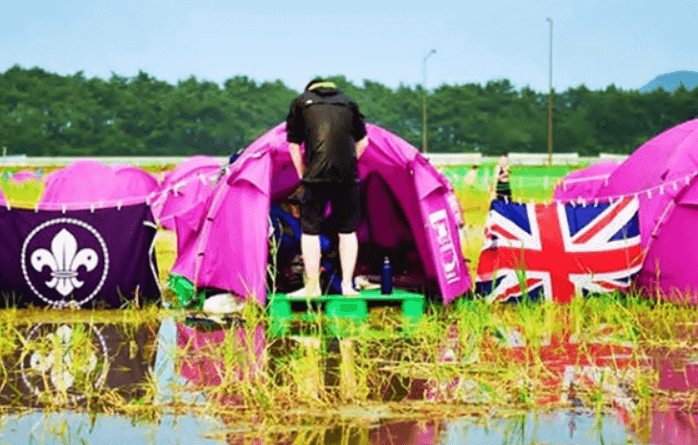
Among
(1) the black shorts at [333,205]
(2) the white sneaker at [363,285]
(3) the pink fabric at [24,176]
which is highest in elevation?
(3) the pink fabric at [24,176]

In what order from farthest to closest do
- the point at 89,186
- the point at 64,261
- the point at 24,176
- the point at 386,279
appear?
the point at 24,176
the point at 89,186
the point at 64,261
the point at 386,279

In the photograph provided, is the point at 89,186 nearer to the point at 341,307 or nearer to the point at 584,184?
the point at 584,184

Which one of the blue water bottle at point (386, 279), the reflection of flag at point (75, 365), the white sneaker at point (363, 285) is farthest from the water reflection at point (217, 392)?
the white sneaker at point (363, 285)

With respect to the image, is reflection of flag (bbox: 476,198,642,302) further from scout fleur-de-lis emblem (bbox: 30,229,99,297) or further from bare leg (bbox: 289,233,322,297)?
scout fleur-de-lis emblem (bbox: 30,229,99,297)

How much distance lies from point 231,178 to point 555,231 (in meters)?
2.93

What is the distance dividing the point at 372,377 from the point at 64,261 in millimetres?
5170

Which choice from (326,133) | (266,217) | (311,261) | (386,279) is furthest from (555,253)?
(266,217)

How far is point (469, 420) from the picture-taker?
22.0 feet

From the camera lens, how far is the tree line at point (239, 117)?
331 ft

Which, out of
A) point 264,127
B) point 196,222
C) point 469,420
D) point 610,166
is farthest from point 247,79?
point 469,420

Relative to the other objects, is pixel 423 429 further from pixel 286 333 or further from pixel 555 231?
pixel 555 231

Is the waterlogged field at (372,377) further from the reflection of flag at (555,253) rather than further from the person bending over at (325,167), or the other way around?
the reflection of flag at (555,253)

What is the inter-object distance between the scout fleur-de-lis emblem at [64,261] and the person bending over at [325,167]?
2.09 meters

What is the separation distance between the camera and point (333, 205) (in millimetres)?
11562
